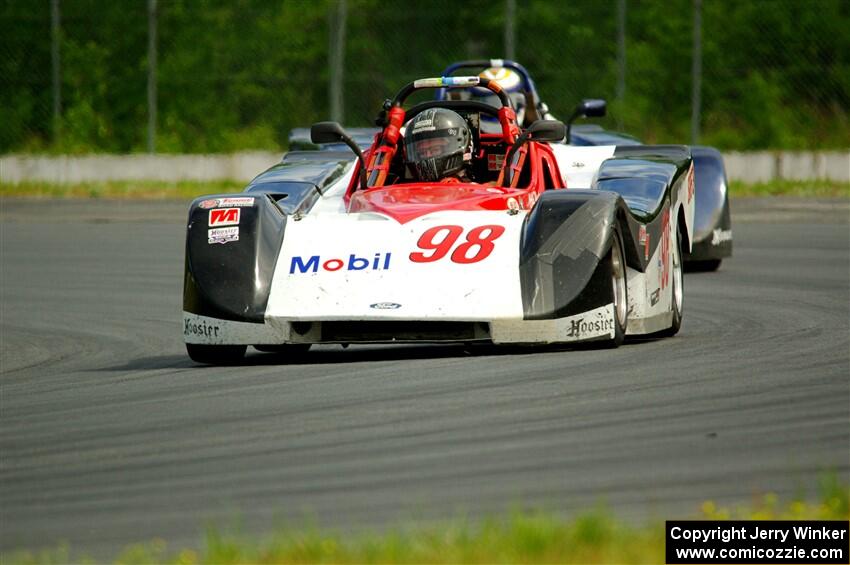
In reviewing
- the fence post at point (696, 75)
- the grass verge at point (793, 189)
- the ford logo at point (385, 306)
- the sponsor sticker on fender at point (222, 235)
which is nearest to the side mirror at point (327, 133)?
the sponsor sticker on fender at point (222, 235)

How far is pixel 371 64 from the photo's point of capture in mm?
23828

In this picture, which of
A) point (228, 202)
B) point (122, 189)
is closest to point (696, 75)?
point (122, 189)

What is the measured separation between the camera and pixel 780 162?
22438 millimetres

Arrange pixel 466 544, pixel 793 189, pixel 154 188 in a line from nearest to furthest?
pixel 466 544, pixel 793 189, pixel 154 188

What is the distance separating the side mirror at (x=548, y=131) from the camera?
9109 millimetres

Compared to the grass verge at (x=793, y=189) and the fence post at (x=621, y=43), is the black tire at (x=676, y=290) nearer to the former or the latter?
the grass verge at (x=793, y=189)

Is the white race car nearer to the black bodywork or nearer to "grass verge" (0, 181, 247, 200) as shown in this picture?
the black bodywork

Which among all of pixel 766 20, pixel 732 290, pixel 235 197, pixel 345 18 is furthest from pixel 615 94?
pixel 235 197

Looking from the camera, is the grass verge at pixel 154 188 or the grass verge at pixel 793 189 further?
the grass verge at pixel 154 188

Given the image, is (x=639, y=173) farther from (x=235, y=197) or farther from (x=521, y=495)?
(x=521, y=495)

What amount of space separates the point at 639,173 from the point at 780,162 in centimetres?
1326

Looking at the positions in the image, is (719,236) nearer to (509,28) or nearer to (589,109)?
(589,109)

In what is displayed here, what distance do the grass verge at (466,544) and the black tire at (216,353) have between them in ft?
11.8

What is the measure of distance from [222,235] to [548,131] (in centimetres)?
197
